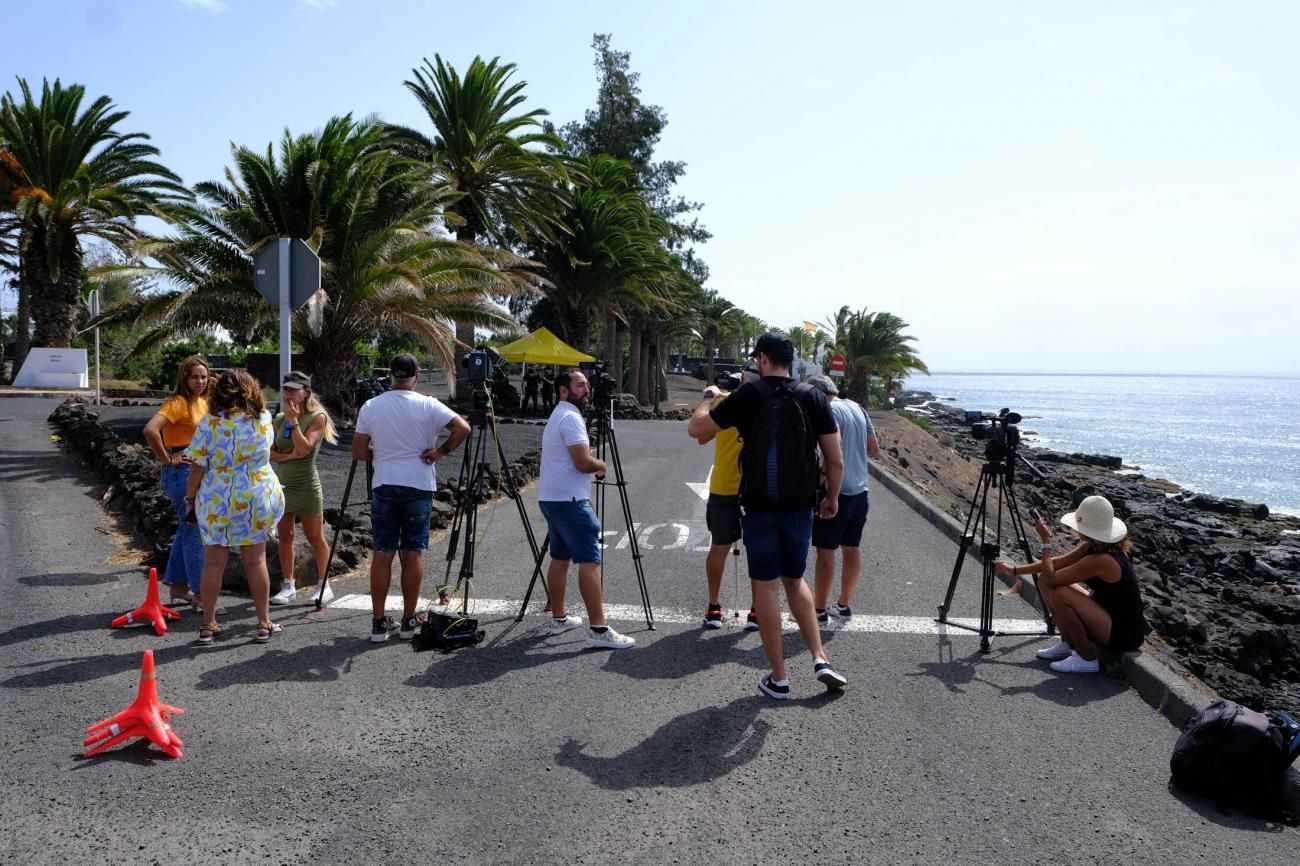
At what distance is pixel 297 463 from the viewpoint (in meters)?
6.86

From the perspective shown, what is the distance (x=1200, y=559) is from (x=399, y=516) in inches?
695

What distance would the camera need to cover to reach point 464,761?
4.27m

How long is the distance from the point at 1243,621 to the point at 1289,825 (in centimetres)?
853

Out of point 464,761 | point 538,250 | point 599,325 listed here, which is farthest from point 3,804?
point 599,325

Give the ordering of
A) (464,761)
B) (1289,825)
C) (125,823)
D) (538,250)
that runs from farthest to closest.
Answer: (538,250), (464,761), (1289,825), (125,823)

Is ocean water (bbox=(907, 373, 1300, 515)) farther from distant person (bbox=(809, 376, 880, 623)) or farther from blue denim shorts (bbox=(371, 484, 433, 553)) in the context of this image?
blue denim shorts (bbox=(371, 484, 433, 553))

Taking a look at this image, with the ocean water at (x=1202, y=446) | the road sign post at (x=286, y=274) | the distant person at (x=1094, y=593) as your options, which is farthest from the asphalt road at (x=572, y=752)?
the ocean water at (x=1202, y=446)

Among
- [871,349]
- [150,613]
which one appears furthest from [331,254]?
[871,349]

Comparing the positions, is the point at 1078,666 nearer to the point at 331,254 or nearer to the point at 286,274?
the point at 286,274

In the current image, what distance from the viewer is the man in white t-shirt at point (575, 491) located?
5.83 metres

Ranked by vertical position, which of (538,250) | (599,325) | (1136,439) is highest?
(538,250)

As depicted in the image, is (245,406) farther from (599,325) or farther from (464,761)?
(599,325)

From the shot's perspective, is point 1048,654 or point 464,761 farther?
point 1048,654

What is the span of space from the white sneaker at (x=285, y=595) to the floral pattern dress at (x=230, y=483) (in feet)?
3.89
